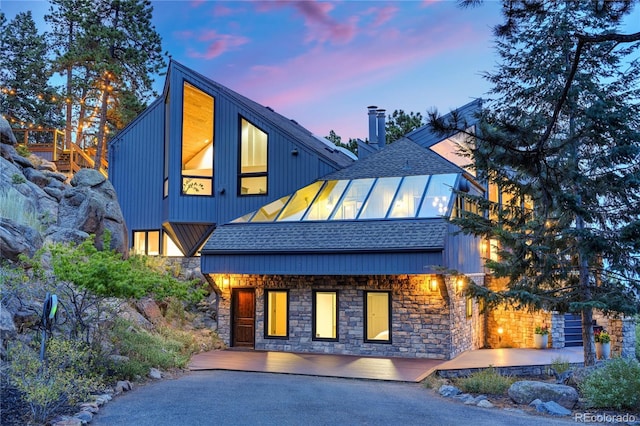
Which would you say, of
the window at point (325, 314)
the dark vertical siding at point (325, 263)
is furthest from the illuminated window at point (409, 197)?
the window at point (325, 314)

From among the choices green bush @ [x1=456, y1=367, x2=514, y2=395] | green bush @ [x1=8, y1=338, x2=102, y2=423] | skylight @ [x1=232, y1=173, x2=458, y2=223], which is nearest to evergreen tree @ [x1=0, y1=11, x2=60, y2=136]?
skylight @ [x1=232, y1=173, x2=458, y2=223]

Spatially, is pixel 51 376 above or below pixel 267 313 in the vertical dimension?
below

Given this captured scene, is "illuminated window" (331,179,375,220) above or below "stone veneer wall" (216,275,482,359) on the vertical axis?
above

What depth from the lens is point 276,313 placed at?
14.1m

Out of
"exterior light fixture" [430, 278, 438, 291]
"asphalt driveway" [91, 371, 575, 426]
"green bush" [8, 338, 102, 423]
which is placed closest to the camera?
"green bush" [8, 338, 102, 423]

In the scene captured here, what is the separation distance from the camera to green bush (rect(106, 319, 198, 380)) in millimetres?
9438

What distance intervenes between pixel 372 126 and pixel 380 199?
266 inches

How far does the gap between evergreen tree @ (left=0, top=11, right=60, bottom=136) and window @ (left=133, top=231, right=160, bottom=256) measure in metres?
9.69

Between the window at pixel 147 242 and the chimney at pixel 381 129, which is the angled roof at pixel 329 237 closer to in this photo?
the window at pixel 147 242

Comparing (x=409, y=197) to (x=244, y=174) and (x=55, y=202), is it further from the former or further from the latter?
(x=55, y=202)

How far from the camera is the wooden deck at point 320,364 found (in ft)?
35.1

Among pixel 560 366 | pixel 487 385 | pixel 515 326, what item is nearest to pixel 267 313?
pixel 487 385

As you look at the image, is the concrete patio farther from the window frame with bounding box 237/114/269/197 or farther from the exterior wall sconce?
the window frame with bounding box 237/114/269/197

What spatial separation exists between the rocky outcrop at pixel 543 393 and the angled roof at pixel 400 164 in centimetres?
652
